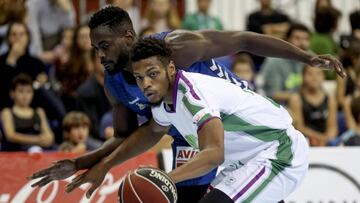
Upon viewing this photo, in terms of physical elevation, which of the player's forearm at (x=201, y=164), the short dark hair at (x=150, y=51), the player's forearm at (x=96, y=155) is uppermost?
the short dark hair at (x=150, y=51)

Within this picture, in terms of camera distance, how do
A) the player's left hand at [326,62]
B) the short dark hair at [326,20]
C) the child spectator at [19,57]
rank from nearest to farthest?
the player's left hand at [326,62], the child spectator at [19,57], the short dark hair at [326,20]

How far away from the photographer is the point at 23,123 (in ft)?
33.0

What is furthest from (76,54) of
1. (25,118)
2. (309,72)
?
(309,72)

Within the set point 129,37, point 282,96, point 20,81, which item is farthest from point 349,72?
point 129,37

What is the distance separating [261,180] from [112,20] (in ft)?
4.66

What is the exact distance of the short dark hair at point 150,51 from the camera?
217 inches

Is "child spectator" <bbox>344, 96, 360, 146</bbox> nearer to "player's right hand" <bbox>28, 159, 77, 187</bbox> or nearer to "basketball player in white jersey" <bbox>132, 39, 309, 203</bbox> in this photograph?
"basketball player in white jersey" <bbox>132, 39, 309, 203</bbox>

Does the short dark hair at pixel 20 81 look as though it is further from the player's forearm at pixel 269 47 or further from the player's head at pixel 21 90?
the player's forearm at pixel 269 47

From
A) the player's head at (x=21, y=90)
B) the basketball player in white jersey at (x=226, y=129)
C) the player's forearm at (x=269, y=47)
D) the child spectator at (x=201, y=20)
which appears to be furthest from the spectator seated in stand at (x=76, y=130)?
the basketball player in white jersey at (x=226, y=129)

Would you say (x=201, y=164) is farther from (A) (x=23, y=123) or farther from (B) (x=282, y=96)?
(B) (x=282, y=96)

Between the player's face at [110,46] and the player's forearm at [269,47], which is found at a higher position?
the player's face at [110,46]

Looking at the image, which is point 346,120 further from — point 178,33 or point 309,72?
point 178,33

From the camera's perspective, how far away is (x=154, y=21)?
12242 millimetres

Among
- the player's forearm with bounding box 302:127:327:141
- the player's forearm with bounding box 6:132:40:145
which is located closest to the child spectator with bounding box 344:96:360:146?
the player's forearm with bounding box 302:127:327:141
